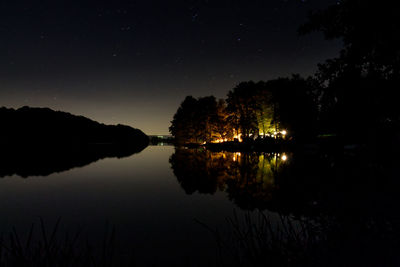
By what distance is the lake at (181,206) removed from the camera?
6.20 meters

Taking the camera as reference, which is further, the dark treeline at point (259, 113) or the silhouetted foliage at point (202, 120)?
the silhouetted foliage at point (202, 120)

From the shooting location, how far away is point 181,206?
10.4 metres

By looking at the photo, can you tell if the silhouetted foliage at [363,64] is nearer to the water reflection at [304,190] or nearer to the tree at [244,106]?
the water reflection at [304,190]

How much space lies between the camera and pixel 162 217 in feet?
29.1

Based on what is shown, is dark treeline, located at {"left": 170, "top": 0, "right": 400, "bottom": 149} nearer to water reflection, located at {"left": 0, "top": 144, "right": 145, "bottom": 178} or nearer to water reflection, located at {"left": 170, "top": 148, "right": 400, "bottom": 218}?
water reflection, located at {"left": 170, "top": 148, "right": 400, "bottom": 218}

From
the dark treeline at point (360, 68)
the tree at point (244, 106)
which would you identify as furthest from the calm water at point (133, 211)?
the tree at point (244, 106)

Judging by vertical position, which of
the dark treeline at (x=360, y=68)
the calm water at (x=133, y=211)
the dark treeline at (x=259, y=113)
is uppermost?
the dark treeline at (x=259, y=113)

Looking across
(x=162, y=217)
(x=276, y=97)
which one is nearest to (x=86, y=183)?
(x=162, y=217)

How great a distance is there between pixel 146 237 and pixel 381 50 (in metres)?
8.29

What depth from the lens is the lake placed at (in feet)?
20.3

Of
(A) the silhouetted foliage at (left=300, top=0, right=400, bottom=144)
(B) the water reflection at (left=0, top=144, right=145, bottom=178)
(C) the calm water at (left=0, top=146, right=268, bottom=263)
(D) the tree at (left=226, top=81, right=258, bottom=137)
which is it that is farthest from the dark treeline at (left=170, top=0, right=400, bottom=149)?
(D) the tree at (left=226, top=81, right=258, bottom=137)

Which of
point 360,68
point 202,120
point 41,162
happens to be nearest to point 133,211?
point 360,68

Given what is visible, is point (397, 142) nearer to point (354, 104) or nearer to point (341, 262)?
point (354, 104)

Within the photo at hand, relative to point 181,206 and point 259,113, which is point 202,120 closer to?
point 259,113
